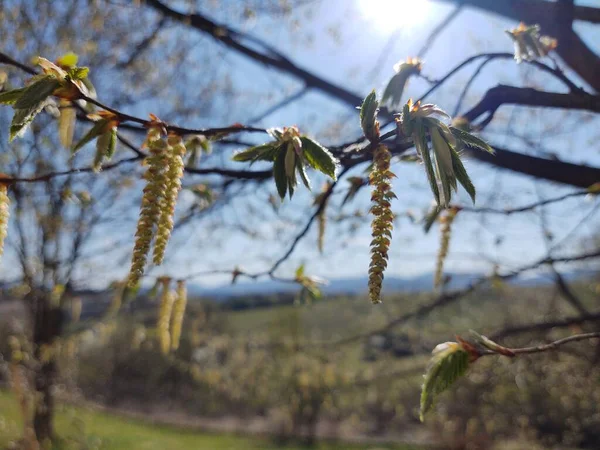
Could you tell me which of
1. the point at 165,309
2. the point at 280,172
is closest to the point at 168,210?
the point at 280,172

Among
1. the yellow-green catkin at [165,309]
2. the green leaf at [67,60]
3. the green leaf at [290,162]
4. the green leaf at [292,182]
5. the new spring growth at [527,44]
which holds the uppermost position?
the new spring growth at [527,44]

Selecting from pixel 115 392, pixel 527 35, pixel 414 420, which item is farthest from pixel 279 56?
pixel 115 392

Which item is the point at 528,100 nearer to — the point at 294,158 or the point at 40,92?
the point at 294,158

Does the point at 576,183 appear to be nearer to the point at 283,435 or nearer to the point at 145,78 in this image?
the point at 145,78

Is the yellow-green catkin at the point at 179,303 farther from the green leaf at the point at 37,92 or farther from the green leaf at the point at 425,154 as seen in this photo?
the green leaf at the point at 425,154

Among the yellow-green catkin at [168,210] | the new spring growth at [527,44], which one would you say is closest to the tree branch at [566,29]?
the new spring growth at [527,44]

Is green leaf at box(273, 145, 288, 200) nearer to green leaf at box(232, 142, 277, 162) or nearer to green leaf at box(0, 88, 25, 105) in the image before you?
green leaf at box(232, 142, 277, 162)
